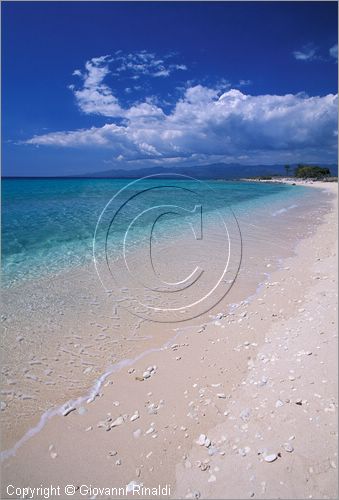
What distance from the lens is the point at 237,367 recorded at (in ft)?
15.6

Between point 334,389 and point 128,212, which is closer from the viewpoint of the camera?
point 334,389

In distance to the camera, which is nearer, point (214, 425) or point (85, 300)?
point (214, 425)

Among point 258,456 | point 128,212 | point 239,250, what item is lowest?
point 258,456

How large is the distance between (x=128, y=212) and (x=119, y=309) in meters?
18.6

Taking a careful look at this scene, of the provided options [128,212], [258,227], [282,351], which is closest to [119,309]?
[282,351]

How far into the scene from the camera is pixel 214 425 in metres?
3.73

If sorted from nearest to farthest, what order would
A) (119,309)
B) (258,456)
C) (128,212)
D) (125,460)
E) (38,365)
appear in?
(258,456) < (125,460) < (38,365) < (119,309) < (128,212)

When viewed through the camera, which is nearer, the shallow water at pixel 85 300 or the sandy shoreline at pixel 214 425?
the sandy shoreline at pixel 214 425

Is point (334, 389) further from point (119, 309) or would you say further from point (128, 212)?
point (128, 212)

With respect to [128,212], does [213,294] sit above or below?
below

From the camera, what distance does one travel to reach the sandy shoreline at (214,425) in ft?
10.2

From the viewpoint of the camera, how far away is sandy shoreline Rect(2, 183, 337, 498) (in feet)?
10.2

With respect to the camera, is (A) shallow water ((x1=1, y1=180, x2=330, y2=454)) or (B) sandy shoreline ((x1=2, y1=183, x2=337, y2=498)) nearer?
(B) sandy shoreline ((x1=2, y1=183, x2=337, y2=498))

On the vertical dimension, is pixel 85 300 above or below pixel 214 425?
above
